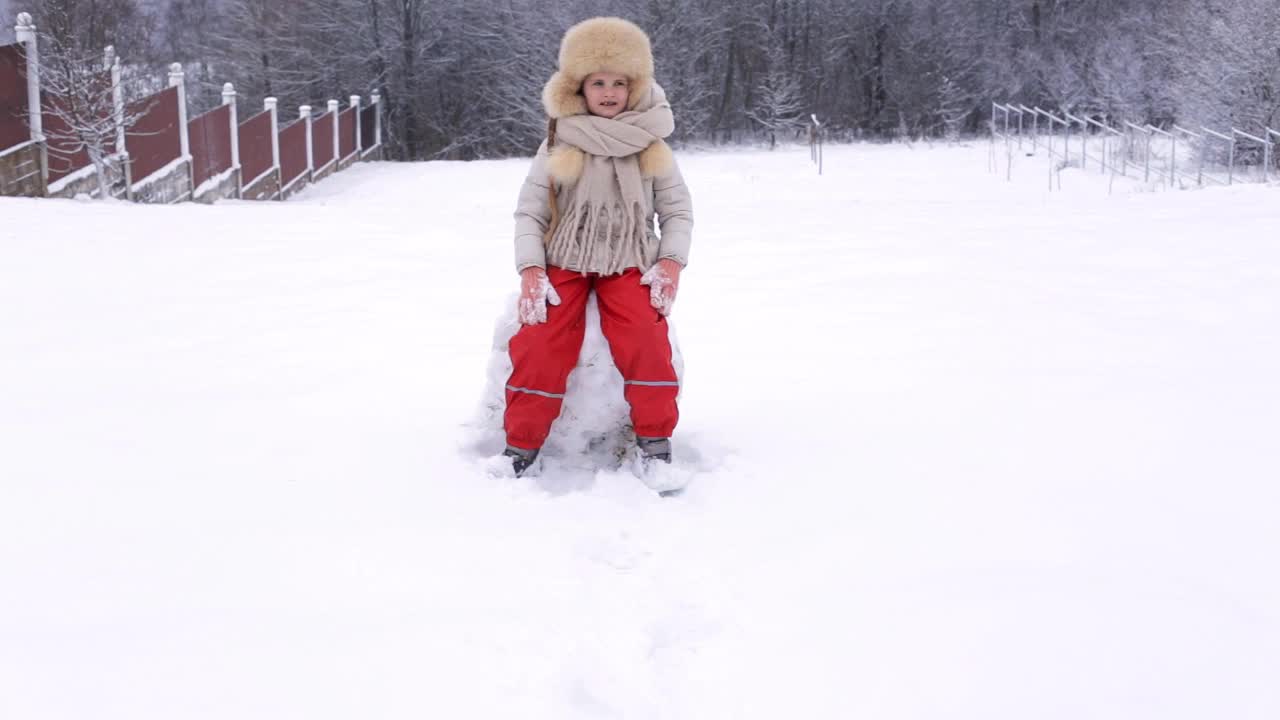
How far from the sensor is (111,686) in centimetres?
215

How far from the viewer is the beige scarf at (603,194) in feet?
Result: 10.4

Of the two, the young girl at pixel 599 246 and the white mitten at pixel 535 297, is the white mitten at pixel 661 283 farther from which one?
the white mitten at pixel 535 297

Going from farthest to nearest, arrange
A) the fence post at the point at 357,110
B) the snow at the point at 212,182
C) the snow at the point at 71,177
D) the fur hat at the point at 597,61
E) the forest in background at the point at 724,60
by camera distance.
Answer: the forest in background at the point at 724,60 < the fence post at the point at 357,110 < the snow at the point at 212,182 < the snow at the point at 71,177 < the fur hat at the point at 597,61

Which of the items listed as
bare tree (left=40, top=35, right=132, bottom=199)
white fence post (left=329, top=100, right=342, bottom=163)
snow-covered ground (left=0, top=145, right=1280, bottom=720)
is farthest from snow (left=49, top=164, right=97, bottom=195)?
white fence post (left=329, top=100, right=342, bottom=163)

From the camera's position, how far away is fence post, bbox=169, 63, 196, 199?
1552 centimetres

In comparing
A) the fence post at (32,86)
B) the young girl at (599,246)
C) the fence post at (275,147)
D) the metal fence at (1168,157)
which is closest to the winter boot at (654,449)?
the young girl at (599,246)

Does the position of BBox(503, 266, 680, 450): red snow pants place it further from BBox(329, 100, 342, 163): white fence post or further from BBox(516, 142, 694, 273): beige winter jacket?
BBox(329, 100, 342, 163): white fence post

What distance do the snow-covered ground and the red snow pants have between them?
19 cm

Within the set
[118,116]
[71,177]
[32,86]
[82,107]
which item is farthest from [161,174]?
[32,86]

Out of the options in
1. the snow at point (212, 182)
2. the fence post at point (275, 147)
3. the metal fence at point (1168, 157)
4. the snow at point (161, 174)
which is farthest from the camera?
the fence post at point (275, 147)

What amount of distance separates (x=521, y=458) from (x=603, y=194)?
2.68ft

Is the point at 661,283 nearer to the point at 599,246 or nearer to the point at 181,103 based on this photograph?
the point at 599,246

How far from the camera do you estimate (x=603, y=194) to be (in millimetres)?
3203

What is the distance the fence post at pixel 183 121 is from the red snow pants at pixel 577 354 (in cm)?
1399
